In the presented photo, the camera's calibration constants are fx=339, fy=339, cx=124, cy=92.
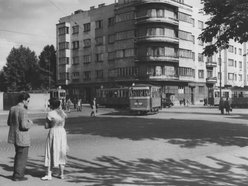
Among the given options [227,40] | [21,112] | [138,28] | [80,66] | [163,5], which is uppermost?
[163,5]

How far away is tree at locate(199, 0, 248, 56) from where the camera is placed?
41.1 ft

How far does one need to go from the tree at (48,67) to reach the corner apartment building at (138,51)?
210 inches

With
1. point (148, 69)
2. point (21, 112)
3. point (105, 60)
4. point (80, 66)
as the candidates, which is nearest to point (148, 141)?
point (21, 112)

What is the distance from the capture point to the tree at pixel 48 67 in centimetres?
7688

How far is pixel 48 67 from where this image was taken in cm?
7850

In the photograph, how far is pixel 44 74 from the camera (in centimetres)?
7775

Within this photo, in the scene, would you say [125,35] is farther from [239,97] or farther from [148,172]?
[148,172]

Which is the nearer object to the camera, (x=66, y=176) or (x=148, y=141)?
(x=66, y=176)

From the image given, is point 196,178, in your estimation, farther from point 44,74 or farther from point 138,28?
point 44,74

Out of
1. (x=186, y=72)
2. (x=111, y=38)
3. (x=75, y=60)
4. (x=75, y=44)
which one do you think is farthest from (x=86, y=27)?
(x=186, y=72)

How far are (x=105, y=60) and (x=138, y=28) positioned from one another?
35.7 ft

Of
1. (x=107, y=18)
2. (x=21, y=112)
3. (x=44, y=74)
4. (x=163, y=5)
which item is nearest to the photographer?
(x=21, y=112)

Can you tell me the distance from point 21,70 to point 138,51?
28071 mm

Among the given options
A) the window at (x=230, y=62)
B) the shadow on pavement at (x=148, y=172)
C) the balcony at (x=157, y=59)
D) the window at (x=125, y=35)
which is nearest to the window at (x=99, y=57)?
the window at (x=125, y=35)
